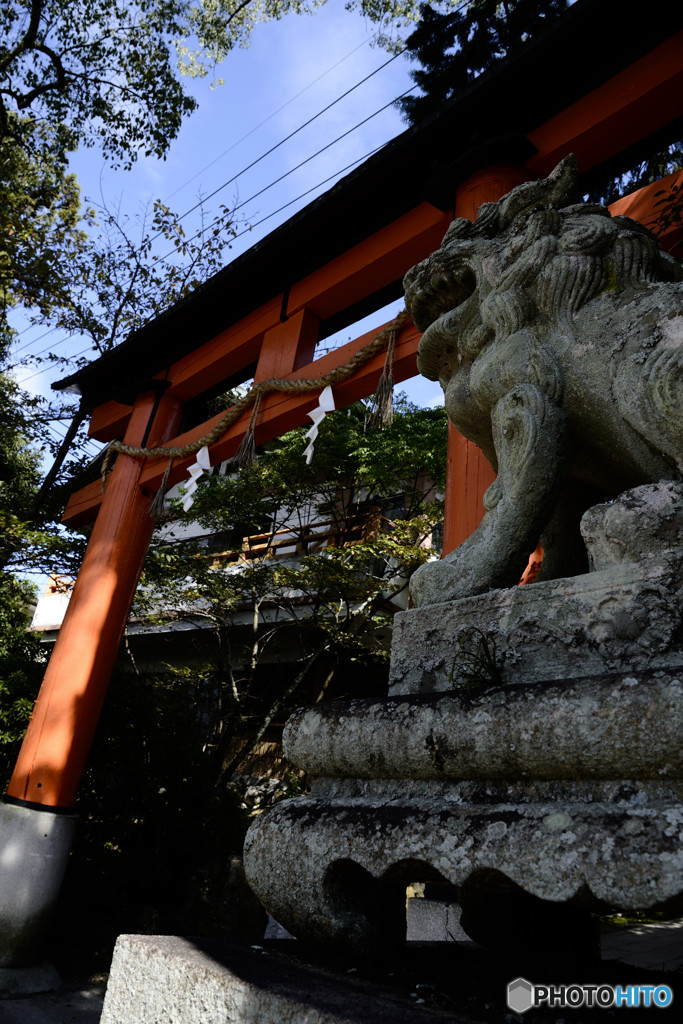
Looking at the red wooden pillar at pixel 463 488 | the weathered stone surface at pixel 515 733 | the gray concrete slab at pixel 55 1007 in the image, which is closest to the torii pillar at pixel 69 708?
the gray concrete slab at pixel 55 1007

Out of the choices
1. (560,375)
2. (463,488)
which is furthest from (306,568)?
(560,375)

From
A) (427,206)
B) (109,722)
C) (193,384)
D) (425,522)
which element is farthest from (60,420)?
(427,206)

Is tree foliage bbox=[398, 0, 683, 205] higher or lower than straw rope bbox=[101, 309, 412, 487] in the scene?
higher

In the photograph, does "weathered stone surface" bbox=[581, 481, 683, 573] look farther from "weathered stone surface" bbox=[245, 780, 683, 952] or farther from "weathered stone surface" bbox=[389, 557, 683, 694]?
"weathered stone surface" bbox=[245, 780, 683, 952]

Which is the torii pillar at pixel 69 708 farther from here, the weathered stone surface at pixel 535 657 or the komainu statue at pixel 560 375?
the komainu statue at pixel 560 375

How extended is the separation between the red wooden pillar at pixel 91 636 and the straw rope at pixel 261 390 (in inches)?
6.9

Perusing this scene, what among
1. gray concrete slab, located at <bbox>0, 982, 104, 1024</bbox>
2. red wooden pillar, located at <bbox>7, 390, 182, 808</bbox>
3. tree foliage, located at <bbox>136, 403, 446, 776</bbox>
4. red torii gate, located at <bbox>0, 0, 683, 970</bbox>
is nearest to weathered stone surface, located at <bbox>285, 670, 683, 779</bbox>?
red torii gate, located at <bbox>0, 0, 683, 970</bbox>

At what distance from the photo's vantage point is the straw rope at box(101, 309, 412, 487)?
11.6ft

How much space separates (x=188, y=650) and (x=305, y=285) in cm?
608

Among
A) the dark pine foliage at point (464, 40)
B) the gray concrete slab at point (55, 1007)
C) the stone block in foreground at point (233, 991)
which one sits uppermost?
the dark pine foliage at point (464, 40)

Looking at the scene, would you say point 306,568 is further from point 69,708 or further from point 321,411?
point 321,411

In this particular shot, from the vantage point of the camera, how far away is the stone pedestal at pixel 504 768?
0.87m

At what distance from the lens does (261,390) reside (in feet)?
13.9

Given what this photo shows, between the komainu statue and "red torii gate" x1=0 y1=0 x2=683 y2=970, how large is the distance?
1.17 meters
